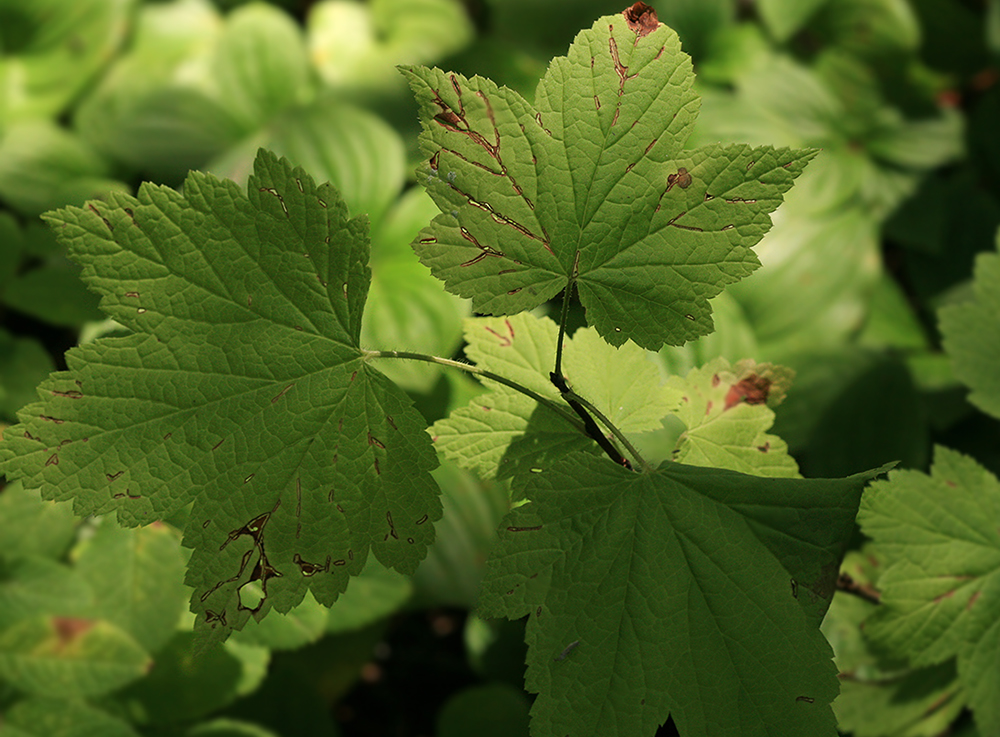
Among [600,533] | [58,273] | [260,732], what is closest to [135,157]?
[58,273]

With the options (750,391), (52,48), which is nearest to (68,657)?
(750,391)

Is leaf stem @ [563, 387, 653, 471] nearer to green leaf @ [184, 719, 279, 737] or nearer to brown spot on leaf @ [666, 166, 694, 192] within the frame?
brown spot on leaf @ [666, 166, 694, 192]

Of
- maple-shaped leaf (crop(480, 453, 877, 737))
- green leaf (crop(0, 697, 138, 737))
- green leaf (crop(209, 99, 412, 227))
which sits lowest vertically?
green leaf (crop(0, 697, 138, 737))

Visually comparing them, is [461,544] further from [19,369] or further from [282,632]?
[19,369]

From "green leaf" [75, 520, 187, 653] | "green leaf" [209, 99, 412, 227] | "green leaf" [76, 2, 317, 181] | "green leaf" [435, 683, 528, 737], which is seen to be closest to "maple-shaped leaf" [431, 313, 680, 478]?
"green leaf" [75, 520, 187, 653]

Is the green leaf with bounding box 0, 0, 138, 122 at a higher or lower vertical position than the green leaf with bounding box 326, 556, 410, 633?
higher

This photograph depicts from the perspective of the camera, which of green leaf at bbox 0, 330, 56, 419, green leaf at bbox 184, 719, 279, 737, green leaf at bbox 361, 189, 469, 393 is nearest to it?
green leaf at bbox 184, 719, 279, 737

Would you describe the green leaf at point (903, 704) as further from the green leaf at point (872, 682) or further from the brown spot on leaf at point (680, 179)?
the brown spot on leaf at point (680, 179)
